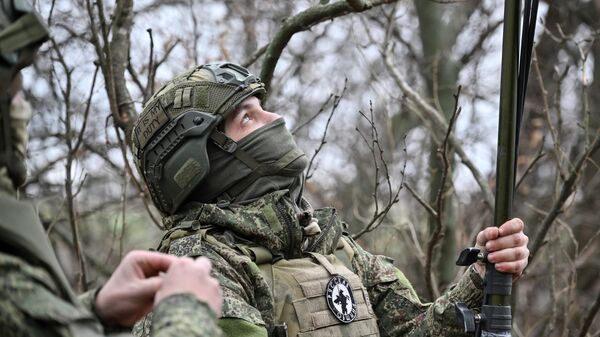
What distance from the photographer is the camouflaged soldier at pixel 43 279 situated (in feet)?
6.48

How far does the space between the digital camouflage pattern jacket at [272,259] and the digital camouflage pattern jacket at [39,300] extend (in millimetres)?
1183

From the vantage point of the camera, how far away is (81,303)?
220cm

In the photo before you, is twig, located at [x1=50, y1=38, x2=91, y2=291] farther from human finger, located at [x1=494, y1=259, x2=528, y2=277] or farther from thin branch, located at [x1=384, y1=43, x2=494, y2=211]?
human finger, located at [x1=494, y1=259, x2=528, y2=277]

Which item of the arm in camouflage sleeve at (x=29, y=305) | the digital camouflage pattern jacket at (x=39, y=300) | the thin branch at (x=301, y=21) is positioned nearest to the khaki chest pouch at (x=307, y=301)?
the thin branch at (x=301, y=21)

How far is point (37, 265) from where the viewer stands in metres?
2.05

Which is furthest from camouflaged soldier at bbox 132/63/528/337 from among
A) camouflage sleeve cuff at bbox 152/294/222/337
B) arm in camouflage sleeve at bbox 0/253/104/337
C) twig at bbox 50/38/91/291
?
arm in camouflage sleeve at bbox 0/253/104/337

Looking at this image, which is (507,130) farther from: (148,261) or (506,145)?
(148,261)

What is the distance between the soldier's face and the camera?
393cm

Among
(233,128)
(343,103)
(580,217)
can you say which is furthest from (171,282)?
(580,217)

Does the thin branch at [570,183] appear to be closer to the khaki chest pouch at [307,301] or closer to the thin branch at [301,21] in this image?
the thin branch at [301,21]

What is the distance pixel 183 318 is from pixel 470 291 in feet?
6.41

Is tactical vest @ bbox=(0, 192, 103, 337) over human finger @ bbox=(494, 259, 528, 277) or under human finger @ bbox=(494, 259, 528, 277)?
under

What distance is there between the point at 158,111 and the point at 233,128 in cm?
33

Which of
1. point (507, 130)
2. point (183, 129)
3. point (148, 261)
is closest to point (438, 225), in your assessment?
point (507, 130)
